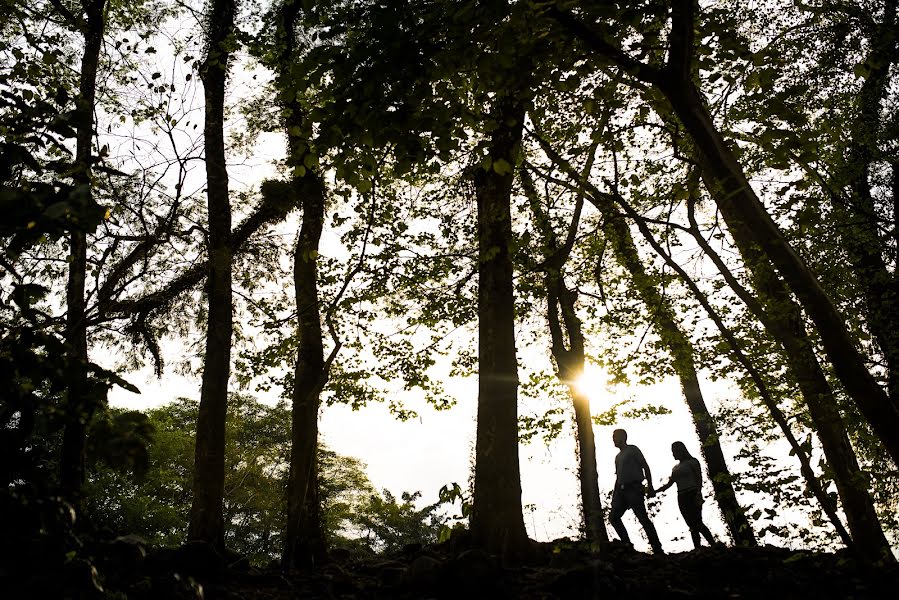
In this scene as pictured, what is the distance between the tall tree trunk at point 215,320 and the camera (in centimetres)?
791

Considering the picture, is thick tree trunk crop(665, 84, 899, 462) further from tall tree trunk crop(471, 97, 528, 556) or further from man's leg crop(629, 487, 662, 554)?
man's leg crop(629, 487, 662, 554)

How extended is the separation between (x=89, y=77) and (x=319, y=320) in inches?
217

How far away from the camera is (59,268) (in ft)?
27.0

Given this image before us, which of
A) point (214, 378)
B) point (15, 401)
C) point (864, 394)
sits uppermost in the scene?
point (214, 378)

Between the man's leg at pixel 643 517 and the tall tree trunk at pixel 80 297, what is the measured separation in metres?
7.30

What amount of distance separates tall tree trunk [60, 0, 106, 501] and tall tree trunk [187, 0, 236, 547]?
1613 millimetres

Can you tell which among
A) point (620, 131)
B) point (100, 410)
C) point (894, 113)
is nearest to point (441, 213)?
point (620, 131)

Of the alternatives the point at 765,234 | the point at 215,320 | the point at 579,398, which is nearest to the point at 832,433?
the point at 765,234

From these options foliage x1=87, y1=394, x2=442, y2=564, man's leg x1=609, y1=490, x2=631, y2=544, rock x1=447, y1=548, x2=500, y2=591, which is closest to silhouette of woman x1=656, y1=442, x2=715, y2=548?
man's leg x1=609, y1=490, x2=631, y2=544

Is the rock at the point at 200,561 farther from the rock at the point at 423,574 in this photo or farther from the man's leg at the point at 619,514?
the man's leg at the point at 619,514

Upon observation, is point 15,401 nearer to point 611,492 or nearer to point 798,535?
point 798,535

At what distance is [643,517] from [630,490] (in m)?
0.42

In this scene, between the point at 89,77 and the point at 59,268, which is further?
the point at 89,77

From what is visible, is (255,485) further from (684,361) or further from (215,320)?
(684,361)
